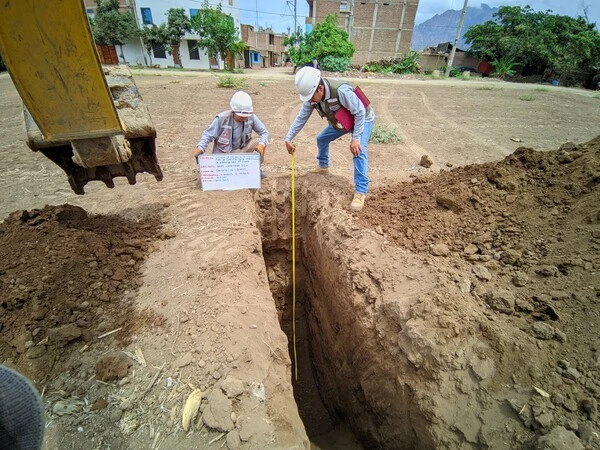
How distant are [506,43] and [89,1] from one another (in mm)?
34608

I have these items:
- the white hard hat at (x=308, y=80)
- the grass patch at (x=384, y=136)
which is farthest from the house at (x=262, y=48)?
the white hard hat at (x=308, y=80)

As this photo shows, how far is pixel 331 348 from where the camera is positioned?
3.78 m

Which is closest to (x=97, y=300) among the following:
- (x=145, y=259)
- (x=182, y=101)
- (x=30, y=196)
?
(x=145, y=259)

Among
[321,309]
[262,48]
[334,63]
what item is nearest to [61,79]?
[321,309]

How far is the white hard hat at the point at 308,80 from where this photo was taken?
10.7 ft

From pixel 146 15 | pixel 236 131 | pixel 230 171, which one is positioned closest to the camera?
pixel 230 171

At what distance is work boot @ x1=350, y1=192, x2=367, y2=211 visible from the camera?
370 centimetres

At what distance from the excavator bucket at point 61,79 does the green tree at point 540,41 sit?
2767 centimetres

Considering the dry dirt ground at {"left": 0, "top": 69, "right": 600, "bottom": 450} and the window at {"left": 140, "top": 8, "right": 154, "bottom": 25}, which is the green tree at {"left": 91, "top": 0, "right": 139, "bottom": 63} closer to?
the window at {"left": 140, "top": 8, "right": 154, "bottom": 25}

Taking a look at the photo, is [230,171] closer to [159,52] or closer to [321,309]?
[321,309]

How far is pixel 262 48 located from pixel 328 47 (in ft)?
75.8

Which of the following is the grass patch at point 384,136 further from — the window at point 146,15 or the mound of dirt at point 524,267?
the window at point 146,15

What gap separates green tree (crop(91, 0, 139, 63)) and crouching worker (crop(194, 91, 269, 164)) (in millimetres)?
27154

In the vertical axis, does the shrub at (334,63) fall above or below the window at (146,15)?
below
